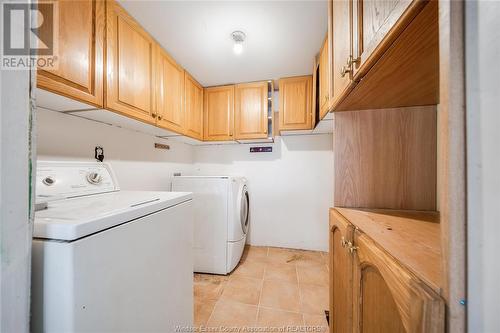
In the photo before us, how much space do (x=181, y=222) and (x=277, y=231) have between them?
1.86 meters

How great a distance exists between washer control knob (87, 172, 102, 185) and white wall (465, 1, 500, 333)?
157 centimetres

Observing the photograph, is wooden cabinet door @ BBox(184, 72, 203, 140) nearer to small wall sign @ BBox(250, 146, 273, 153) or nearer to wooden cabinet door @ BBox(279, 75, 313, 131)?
small wall sign @ BBox(250, 146, 273, 153)

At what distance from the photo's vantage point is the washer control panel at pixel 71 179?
88cm

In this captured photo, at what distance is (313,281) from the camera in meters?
1.83

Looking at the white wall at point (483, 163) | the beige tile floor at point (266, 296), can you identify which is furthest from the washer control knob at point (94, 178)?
the white wall at point (483, 163)

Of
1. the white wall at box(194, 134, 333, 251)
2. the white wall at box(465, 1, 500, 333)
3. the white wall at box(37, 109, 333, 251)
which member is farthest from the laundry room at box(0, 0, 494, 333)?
the white wall at box(194, 134, 333, 251)

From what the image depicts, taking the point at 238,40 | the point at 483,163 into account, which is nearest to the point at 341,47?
the point at 483,163

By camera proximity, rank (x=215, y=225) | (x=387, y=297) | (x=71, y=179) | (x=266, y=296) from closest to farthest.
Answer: (x=387, y=297) → (x=71, y=179) → (x=266, y=296) → (x=215, y=225)

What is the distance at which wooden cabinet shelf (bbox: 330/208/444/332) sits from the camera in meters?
0.34

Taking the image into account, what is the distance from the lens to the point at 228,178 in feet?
6.59

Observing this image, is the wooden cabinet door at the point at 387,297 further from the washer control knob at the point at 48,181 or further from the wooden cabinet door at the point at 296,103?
the wooden cabinet door at the point at 296,103

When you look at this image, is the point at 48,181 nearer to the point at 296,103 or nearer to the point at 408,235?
the point at 408,235

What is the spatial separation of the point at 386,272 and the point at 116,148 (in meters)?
1.88

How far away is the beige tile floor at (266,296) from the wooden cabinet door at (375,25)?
1.67 metres
